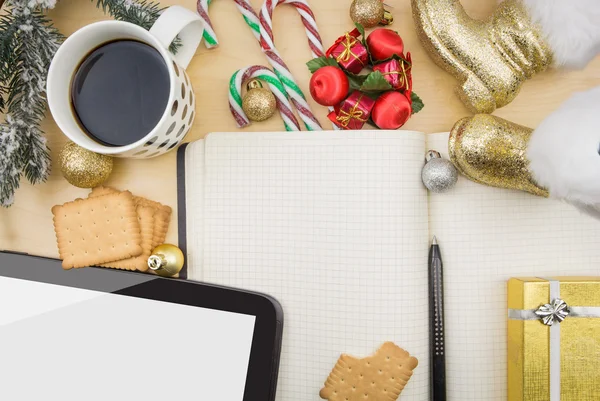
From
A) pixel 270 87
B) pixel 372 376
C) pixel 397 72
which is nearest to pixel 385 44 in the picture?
pixel 397 72

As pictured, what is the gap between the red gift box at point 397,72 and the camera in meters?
0.54

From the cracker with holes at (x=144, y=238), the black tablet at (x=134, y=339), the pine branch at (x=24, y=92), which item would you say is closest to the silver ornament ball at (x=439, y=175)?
the black tablet at (x=134, y=339)

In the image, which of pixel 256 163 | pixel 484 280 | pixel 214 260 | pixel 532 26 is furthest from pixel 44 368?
pixel 532 26

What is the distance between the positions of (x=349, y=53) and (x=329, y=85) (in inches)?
1.7

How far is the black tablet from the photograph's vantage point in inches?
20.8

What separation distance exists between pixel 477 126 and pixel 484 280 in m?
0.17

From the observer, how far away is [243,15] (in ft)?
1.96

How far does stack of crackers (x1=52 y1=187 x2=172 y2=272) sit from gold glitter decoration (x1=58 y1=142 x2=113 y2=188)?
0.08ft

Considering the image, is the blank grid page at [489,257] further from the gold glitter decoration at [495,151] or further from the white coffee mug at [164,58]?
the white coffee mug at [164,58]

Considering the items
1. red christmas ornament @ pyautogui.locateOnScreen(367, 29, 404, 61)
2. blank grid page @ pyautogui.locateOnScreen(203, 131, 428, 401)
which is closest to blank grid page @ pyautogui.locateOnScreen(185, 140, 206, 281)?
blank grid page @ pyautogui.locateOnScreen(203, 131, 428, 401)

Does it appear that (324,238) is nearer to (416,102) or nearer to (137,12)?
(416,102)

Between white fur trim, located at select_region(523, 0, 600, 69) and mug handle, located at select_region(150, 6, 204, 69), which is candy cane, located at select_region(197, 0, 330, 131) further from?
white fur trim, located at select_region(523, 0, 600, 69)

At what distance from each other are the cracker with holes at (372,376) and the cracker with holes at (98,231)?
0.88ft

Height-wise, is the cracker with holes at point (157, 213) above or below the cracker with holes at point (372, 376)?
above
